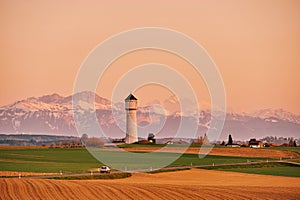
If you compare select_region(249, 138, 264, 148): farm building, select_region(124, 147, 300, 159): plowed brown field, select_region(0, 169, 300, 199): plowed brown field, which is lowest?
select_region(0, 169, 300, 199): plowed brown field

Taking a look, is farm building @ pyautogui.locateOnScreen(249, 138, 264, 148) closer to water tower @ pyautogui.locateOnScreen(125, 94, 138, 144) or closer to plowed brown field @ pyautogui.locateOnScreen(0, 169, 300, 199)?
water tower @ pyautogui.locateOnScreen(125, 94, 138, 144)

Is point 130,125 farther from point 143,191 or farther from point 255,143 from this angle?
point 143,191

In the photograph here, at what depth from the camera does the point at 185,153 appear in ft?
376

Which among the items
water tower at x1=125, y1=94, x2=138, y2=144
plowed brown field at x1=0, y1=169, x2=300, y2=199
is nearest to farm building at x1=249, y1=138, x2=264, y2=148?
water tower at x1=125, y1=94, x2=138, y2=144

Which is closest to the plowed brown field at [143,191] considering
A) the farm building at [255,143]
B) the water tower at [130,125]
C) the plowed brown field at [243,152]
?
the plowed brown field at [243,152]

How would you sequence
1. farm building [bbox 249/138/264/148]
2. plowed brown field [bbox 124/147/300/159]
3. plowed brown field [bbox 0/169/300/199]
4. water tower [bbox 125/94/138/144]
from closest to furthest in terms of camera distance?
plowed brown field [bbox 0/169/300/199] → plowed brown field [bbox 124/147/300/159] → water tower [bbox 125/94/138/144] → farm building [bbox 249/138/264/148]

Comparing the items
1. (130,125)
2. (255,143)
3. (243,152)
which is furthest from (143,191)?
(255,143)

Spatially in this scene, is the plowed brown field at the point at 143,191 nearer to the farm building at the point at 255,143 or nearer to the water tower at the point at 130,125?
the water tower at the point at 130,125

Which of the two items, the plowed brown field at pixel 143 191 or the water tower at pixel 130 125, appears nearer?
the plowed brown field at pixel 143 191

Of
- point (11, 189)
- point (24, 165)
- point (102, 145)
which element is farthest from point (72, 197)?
point (102, 145)

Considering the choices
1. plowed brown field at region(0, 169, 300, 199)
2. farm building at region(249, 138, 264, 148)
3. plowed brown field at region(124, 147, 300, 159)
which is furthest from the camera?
farm building at region(249, 138, 264, 148)

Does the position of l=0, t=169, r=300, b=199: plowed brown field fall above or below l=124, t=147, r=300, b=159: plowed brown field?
below

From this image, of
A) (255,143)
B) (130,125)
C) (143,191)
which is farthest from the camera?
(255,143)

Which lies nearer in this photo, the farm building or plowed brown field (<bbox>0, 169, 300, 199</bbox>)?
plowed brown field (<bbox>0, 169, 300, 199</bbox>)
